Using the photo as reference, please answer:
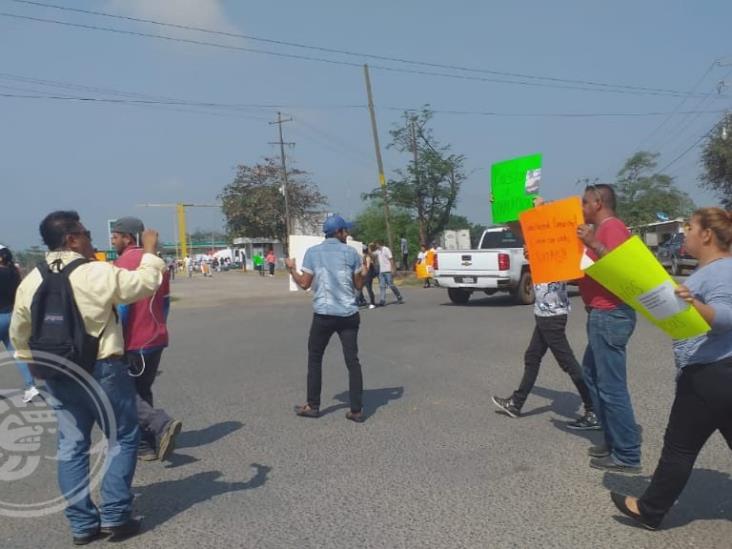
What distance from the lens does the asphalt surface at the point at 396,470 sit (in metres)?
3.46

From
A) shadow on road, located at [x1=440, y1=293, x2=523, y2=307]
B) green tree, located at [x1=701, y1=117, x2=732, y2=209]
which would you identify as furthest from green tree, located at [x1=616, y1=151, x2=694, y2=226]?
shadow on road, located at [x1=440, y1=293, x2=523, y2=307]

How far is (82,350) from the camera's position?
3.24 metres

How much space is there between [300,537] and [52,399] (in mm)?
1517

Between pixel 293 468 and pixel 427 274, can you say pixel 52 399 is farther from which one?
pixel 427 274

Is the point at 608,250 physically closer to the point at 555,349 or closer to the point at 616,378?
the point at 616,378

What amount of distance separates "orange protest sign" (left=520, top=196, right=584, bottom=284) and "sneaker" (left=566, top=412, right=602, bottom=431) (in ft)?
4.72

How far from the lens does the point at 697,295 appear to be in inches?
119

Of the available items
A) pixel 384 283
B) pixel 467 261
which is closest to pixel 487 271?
pixel 467 261

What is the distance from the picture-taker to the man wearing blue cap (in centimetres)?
561

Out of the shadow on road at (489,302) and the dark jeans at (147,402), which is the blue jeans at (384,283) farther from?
the dark jeans at (147,402)

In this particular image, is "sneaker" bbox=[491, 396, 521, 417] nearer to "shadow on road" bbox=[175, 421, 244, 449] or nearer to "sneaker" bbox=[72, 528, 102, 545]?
"shadow on road" bbox=[175, 421, 244, 449]

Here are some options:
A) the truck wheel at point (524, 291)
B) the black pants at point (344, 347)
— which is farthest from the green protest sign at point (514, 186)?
the truck wheel at point (524, 291)

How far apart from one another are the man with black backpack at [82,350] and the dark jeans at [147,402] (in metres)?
1.09

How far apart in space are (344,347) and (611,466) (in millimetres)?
2421
